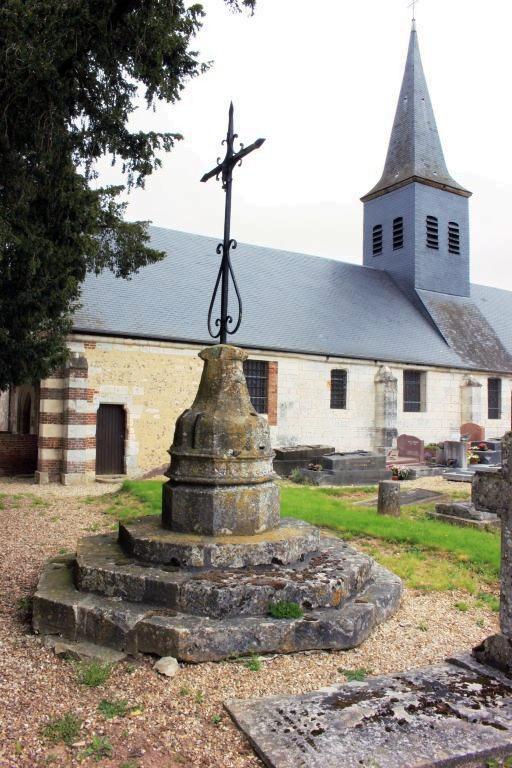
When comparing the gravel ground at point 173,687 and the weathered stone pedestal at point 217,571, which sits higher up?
the weathered stone pedestal at point 217,571

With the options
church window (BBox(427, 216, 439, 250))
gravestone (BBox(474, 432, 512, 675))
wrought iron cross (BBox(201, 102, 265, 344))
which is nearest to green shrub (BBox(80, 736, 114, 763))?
gravestone (BBox(474, 432, 512, 675))

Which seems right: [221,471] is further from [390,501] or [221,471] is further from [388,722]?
[390,501]

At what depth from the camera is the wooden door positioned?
583 inches

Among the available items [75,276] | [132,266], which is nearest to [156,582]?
[75,276]

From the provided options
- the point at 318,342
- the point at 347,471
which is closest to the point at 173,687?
the point at 347,471

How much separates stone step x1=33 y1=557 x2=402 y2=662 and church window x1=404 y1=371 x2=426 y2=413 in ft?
55.2

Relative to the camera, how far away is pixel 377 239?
85.8 feet

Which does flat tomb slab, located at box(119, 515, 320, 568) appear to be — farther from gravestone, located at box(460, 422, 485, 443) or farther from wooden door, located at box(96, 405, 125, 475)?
gravestone, located at box(460, 422, 485, 443)

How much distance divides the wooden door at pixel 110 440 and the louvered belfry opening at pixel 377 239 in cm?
1590

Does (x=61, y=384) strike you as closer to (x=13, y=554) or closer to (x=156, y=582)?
(x=13, y=554)

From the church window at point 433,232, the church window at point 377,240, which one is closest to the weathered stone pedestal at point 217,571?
the church window at point 433,232

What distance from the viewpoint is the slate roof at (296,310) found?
1600 centimetres

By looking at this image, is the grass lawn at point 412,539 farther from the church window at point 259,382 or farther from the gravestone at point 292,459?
the church window at point 259,382

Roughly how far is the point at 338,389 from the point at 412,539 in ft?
39.0
